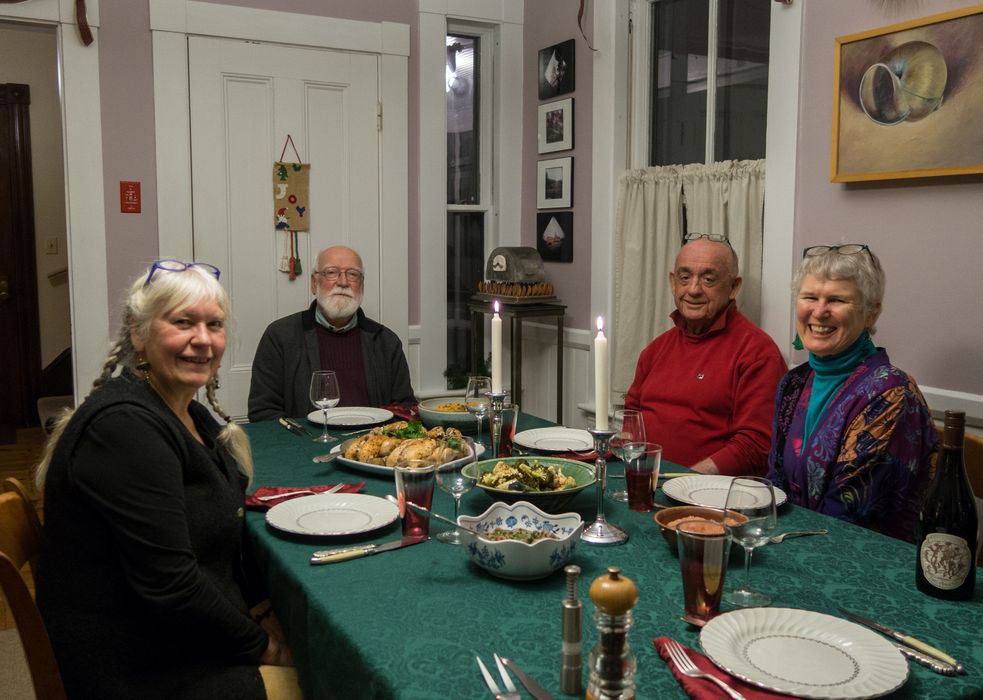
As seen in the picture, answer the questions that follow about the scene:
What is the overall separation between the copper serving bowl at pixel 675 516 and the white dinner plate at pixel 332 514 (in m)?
0.51

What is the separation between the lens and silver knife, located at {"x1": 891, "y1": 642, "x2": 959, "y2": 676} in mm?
1057

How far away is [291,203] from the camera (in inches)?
149

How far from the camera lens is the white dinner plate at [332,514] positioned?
5.20 ft

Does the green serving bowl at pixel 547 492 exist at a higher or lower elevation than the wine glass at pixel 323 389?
lower

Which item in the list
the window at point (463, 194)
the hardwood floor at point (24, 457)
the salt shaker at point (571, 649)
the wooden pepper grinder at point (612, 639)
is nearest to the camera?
the wooden pepper grinder at point (612, 639)

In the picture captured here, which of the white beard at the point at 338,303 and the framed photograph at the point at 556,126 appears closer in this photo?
the white beard at the point at 338,303

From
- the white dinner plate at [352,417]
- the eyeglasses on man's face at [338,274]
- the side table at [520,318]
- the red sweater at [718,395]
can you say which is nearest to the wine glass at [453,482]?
the white dinner plate at [352,417]

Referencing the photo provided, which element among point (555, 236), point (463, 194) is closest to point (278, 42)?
point (463, 194)

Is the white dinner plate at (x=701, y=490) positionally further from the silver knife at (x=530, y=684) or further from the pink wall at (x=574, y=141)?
the pink wall at (x=574, y=141)

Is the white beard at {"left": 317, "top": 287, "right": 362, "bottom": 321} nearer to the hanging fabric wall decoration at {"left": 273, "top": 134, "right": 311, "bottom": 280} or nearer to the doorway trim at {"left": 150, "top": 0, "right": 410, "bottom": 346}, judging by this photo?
the hanging fabric wall decoration at {"left": 273, "top": 134, "right": 311, "bottom": 280}

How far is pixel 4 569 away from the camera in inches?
49.5

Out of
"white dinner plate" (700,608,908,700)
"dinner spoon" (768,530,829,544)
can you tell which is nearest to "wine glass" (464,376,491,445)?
"dinner spoon" (768,530,829,544)

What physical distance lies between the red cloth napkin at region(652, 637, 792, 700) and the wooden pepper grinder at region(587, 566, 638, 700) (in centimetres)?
11

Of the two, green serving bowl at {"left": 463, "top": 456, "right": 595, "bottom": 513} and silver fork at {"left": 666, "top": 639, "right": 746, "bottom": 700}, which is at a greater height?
green serving bowl at {"left": 463, "top": 456, "right": 595, "bottom": 513}
